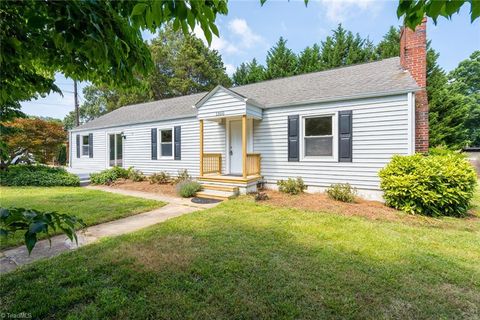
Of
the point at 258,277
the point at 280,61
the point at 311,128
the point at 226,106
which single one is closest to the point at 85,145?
the point at 226,106

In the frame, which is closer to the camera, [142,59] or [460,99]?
[142,59]

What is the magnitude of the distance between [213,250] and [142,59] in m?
2.72

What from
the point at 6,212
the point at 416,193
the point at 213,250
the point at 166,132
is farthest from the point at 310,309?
the point at 166,132

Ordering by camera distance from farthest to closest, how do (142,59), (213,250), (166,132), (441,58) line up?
(441,58), (166,132), (213,250), (142,59)

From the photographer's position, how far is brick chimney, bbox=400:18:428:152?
23.1ft

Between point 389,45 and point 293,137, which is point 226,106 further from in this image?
point 389,45

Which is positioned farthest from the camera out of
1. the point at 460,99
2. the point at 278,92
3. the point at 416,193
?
the point at 460,99

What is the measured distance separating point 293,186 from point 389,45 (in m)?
17.2

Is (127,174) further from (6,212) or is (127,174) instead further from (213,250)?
(6,212)

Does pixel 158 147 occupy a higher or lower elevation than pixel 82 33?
lower

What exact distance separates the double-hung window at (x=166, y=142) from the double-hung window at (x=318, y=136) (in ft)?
21.3

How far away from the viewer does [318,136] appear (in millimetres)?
7914

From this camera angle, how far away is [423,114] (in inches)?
281

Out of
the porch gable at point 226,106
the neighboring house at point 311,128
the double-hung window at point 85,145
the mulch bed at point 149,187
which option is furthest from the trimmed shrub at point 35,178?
the porch gable at point 226,106
